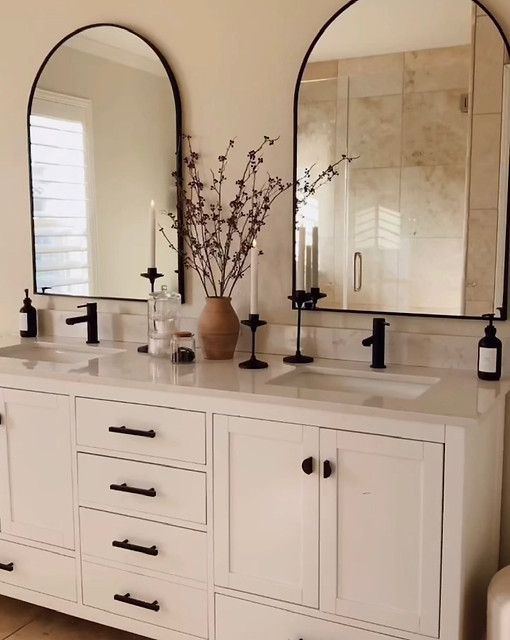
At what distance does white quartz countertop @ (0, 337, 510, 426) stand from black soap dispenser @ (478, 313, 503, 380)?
0.10ft

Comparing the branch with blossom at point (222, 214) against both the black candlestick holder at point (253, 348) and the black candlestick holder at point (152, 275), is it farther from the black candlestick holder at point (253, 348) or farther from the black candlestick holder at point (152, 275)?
the black candlestick holder at point (253, 348)

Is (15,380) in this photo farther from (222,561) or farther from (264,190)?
(264,190)

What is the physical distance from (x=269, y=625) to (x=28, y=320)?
1540 millimetres

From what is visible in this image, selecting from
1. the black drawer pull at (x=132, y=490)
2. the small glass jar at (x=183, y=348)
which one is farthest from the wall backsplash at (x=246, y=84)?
the black drawer pull at (x=132, y=490)

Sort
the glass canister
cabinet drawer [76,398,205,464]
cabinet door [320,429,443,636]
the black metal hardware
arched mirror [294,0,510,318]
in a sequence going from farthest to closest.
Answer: the glass canister < arched mirror [294,0,510,318] < cabinet drawer [76,398,205,464] < the black metal hardware < cabinet door [320,429,443,636]

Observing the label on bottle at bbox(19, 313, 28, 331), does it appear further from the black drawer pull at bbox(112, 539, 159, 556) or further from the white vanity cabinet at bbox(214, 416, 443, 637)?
the white vanity cabinet at bbox(214, 416, 443, 637)

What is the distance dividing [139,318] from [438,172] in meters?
1.19

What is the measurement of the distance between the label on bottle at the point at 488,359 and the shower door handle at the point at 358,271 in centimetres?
45

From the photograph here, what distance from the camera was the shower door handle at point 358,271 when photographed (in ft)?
7.88

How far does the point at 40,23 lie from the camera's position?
9.50 ft

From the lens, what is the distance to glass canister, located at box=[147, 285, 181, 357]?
253 centimetres

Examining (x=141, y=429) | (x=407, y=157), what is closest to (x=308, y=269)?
(x=407, y=157)

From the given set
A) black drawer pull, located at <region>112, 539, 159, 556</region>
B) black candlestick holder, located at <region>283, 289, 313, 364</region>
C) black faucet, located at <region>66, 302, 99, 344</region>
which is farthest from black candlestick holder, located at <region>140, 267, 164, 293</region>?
black drawer pull, located at <region>112, 539, 159, 556</region>

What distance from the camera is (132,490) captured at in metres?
2.17
